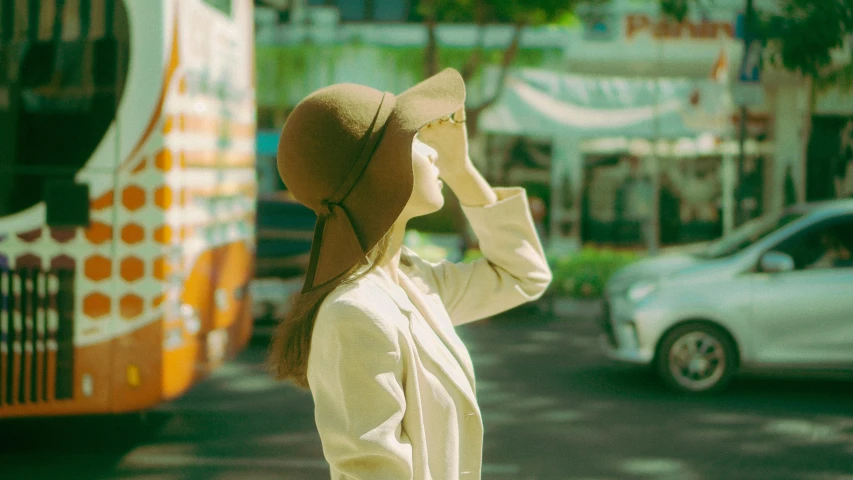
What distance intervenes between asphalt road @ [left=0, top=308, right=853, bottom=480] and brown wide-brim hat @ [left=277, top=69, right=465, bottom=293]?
4.14 meters

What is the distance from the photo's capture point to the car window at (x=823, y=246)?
25.5 feet

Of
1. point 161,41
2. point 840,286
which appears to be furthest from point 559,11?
point 161,41

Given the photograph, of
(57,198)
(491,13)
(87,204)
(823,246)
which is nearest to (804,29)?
(823,246)

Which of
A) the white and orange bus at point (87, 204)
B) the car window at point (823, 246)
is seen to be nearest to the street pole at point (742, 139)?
the car window at point (823, 246)

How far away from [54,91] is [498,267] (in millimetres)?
3847

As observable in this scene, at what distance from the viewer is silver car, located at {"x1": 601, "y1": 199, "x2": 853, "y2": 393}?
7.70 meters

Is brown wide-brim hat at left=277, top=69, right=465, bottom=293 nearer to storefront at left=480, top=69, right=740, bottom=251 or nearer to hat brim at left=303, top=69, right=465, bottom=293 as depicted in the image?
hat brim at left=303, top=69, right=465, bottom=293

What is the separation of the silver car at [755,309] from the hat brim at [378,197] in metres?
6.45

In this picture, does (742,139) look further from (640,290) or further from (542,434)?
(542,434)

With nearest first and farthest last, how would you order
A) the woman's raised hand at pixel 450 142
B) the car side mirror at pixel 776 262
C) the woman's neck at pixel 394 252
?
the woman's neck at pixel 394 252
the woman's raised hand at pixel 450 142
the car side mirror at pixel 776 262

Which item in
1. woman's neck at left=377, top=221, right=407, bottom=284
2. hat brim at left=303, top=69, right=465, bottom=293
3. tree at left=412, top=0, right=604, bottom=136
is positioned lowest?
woman's neck at left=377, top=221, right=407, bottom=284

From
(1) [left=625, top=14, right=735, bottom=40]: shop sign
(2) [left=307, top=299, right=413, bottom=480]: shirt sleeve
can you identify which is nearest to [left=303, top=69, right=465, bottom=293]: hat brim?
(2) [left=307, top=299, right=413, bottom=480]: shirt sleeve

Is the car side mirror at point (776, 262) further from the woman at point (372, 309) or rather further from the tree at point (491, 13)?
the tree at point (491, 13)

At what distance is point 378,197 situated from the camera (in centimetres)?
180
